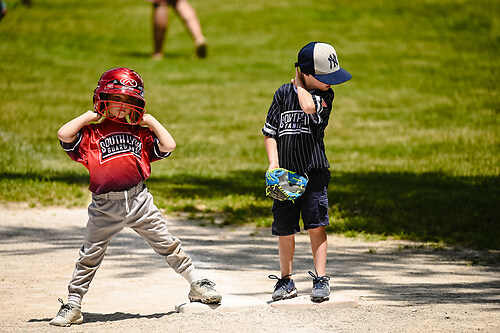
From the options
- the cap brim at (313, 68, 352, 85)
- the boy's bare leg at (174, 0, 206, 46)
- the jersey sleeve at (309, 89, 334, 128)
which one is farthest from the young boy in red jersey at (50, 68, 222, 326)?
the boy's bare leg at (174, 0, 206, 46)

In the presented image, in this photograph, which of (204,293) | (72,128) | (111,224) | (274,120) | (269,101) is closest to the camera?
(72,128)

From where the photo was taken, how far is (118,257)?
23.0ft

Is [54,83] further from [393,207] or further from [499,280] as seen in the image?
[499,280]

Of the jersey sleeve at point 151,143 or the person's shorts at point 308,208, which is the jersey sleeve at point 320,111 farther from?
the jersey sleeve at point 151,143

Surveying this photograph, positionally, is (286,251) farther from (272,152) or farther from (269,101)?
(269,101)

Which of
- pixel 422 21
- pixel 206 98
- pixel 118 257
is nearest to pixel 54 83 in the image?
pixel 206 98

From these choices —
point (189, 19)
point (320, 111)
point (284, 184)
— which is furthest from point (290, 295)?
point (189, 19)

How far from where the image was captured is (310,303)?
5277 mm

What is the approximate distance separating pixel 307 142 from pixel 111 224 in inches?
53.8

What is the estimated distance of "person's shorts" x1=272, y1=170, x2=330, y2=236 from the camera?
528 centimetres

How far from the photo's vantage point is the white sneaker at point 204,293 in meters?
5.24

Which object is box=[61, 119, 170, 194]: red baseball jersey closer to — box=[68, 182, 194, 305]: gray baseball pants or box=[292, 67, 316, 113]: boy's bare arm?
box=[68, 182, 194, 305]: gray baseball pants

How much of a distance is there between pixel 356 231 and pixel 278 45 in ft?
42.5

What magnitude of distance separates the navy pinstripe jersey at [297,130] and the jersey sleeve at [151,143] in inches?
28.7
